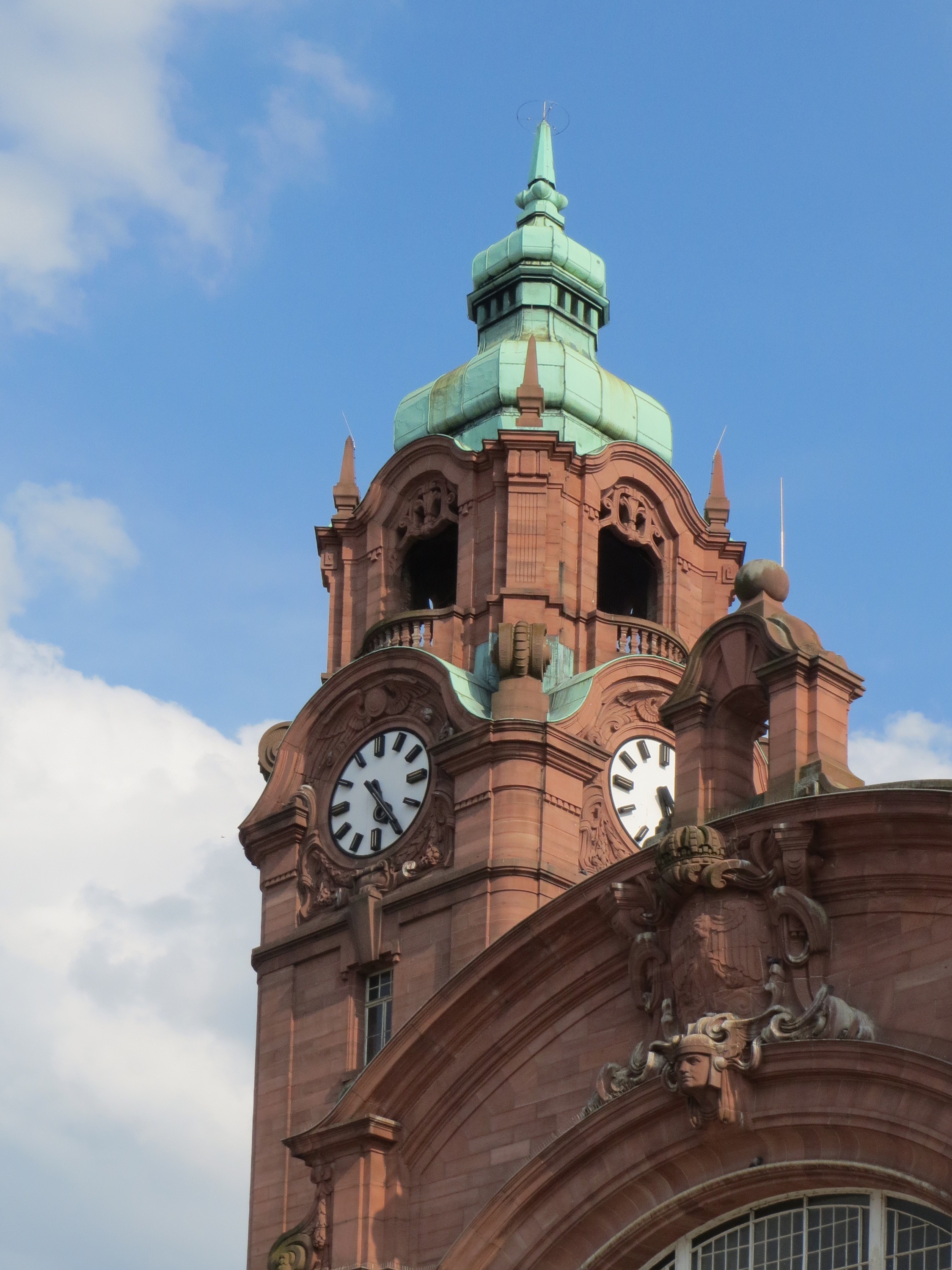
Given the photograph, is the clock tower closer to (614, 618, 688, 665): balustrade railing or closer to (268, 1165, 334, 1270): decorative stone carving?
(614, 618, 688, 665): balustrade railing

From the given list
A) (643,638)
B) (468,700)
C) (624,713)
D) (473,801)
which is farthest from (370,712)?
(643,638)

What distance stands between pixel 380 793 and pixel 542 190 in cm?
1403

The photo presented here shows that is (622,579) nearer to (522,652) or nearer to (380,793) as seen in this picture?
(522,652)

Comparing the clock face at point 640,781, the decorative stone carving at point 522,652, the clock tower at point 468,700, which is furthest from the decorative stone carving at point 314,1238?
the decorative stone carving at point 522,652

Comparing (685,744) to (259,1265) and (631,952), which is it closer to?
(631,952)

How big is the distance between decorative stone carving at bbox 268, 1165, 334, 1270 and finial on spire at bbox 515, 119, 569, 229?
23.3m

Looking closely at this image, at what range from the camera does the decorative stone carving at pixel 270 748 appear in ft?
146

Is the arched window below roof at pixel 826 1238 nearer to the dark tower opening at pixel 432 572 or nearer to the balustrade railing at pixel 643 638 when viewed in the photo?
the balustrade railing at pixel 643 638

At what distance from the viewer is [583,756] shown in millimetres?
41438

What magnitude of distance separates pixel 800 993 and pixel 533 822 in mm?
13196

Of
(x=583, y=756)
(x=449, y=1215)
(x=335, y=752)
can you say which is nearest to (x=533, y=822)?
(x=583, y=756)

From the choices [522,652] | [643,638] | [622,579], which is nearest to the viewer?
[522,652]

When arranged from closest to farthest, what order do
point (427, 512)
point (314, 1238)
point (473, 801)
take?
point (314, 1238)
point (473, 801)
point (427, 512)

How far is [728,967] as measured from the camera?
28047mm
